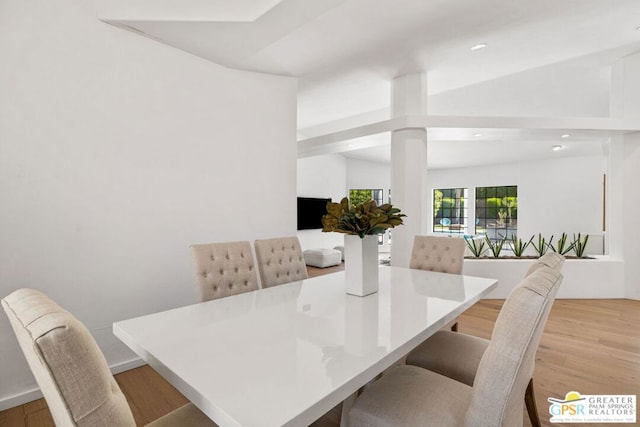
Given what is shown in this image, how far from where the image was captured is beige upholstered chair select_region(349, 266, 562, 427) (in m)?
0.90

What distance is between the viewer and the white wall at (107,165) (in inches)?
80.2

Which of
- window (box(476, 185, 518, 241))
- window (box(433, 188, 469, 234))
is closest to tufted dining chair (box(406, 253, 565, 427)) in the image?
window (box(476, 185, 518, 241))

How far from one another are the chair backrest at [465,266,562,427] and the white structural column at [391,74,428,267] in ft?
9.92

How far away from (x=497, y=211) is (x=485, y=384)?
8.71 metres

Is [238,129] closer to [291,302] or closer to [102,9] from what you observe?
[102,9]

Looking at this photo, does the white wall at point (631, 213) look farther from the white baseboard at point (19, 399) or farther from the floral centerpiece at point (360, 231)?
the white baseboard at point (19, 399)

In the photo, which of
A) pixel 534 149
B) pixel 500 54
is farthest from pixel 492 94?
pixel 534 149

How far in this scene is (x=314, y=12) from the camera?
248 centimetres

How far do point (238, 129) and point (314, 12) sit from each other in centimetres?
125

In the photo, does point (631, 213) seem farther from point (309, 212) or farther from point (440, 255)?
point (309, 212)

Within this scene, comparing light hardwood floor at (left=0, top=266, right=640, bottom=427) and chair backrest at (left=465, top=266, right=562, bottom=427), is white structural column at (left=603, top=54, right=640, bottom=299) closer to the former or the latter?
light hardwood floor at (left=0, top=266, right=640, bottom=427)

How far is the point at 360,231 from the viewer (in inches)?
68.8

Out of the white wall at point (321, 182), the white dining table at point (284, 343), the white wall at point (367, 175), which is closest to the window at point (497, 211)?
the white wall at point (367, 175)

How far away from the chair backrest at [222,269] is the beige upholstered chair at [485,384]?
107cm
